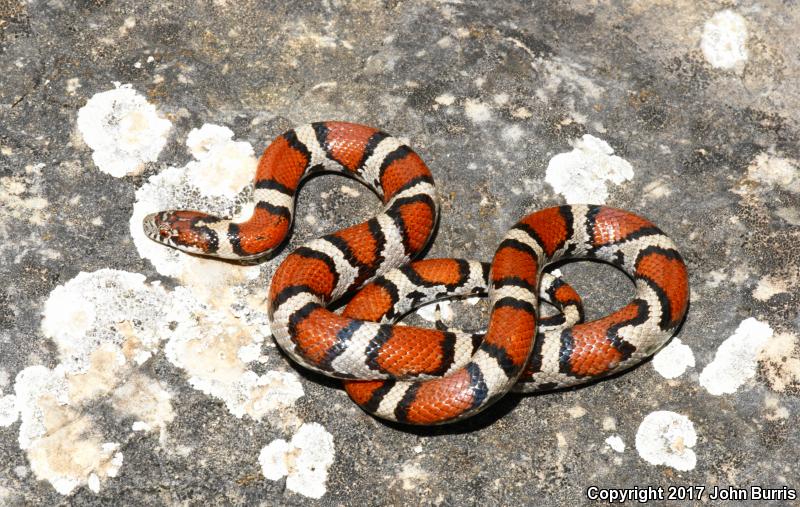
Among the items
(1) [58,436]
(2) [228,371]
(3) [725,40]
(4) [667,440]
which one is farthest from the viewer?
(3) [725,40]

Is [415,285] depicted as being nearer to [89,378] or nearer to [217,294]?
[217,294]

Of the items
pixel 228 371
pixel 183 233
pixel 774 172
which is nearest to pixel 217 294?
pixel 183 233

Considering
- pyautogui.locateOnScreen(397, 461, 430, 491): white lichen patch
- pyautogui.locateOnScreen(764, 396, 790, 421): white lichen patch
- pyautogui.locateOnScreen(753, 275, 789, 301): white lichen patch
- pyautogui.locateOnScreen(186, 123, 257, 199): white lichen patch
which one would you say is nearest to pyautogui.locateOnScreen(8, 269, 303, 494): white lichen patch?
pyautogui.locateOnScreen(397, 461, 430, 491): white lichen patch

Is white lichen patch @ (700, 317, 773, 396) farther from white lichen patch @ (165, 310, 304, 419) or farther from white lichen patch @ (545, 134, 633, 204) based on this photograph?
white lichen patch @ (165, 310, 304, 419)

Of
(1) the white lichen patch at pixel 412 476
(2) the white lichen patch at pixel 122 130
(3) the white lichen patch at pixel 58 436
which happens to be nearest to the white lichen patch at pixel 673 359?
(1) the white lichen patch at pixel 412 476

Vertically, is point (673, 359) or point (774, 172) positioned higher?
point (774, 172)

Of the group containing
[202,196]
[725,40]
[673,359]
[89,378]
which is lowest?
[89,378]
